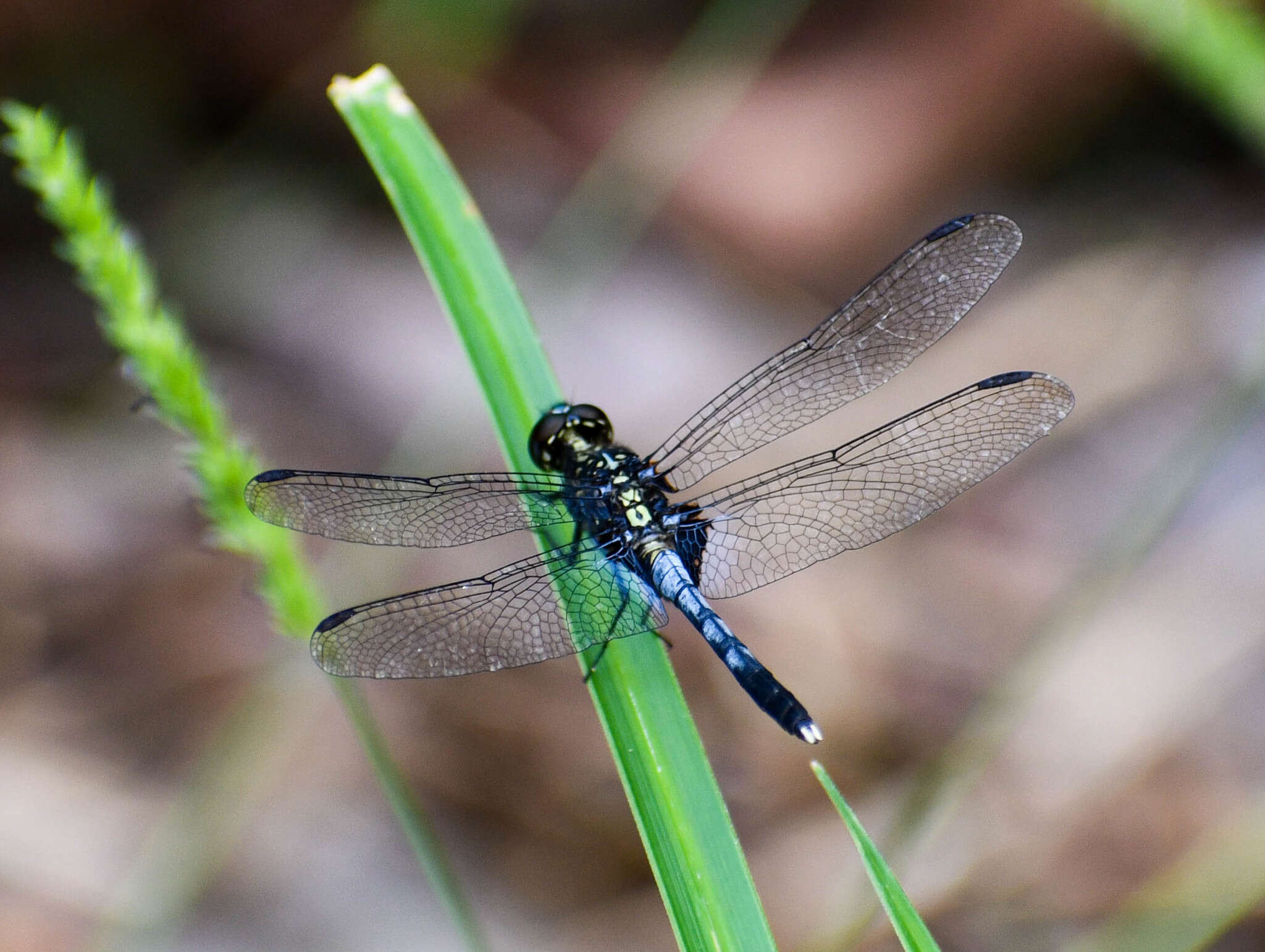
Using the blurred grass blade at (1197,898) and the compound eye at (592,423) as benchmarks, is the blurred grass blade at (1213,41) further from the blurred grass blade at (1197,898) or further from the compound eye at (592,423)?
the blurred grass blade at (1197,898)

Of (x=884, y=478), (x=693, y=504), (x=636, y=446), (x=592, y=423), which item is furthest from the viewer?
(x=636, y=446)

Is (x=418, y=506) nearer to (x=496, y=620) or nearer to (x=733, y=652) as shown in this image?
(x=496, y=620)

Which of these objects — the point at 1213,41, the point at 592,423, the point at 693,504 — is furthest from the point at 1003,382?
the point at 1213,41

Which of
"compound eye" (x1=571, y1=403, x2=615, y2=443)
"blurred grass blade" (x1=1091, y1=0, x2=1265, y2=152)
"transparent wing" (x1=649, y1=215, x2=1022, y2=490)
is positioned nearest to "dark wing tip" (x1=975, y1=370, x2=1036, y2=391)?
"transparent wing" (x1=649, y1=215, x2=1022, y2=490)

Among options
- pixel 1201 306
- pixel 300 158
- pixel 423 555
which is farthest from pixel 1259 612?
pixel 300 158

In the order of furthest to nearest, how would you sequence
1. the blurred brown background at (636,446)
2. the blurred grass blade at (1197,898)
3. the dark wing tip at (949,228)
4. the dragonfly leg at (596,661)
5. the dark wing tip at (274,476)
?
the blurred brown background at (636,446) → the blurred grass blade at (1197,898) → the dark wing tip at (949,228) → the dark wing tip at (274,476) → the dragonfly leg at (596,661)

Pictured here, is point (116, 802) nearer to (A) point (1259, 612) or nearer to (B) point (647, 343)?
(B) point (647, 343)

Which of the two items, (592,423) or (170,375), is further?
(592,423)

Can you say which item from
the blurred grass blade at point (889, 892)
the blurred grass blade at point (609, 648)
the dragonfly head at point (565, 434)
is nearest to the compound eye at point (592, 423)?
the dragonfly head at point (565, 434)
